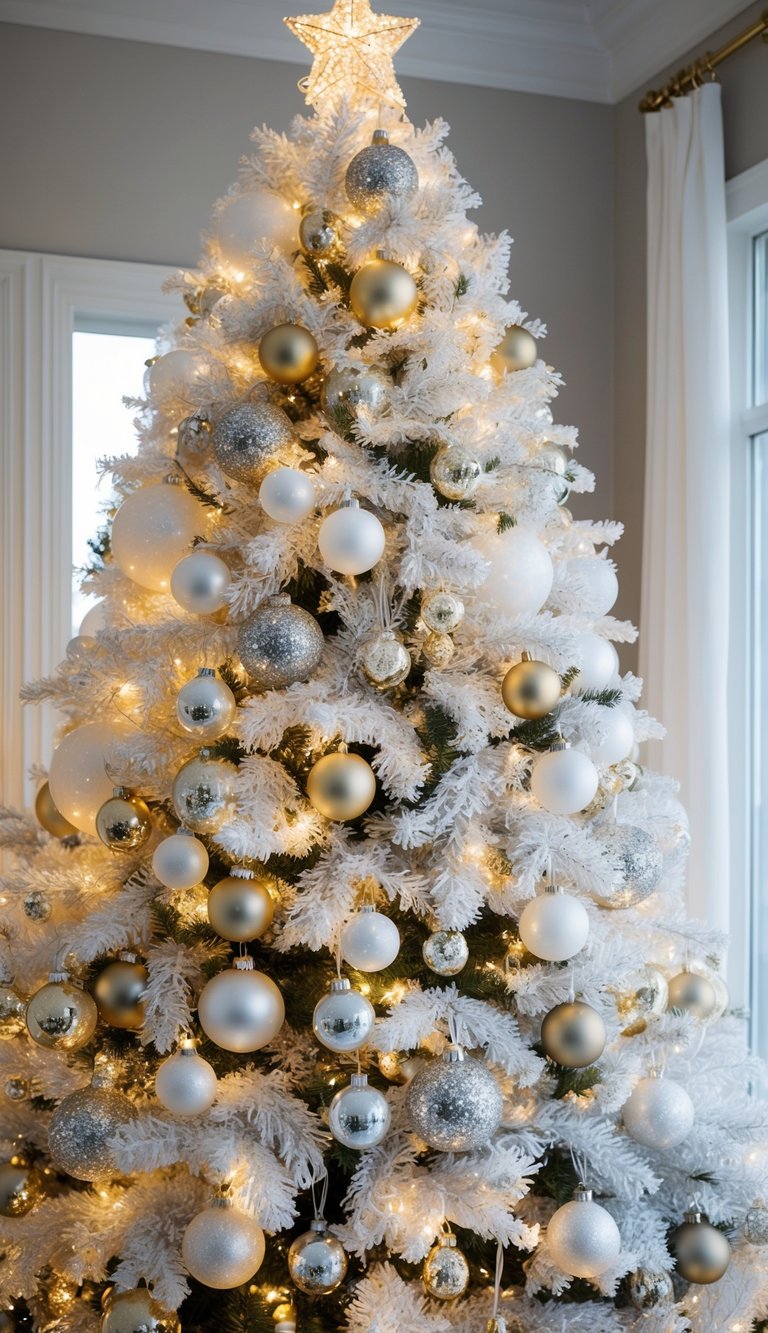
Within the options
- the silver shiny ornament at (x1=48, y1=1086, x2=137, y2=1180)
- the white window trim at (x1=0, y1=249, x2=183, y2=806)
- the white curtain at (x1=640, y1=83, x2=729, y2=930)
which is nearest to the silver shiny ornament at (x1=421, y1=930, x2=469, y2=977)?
the silver shiny ornament at (x1=48, y1=1086, x2=137, y2=1180)

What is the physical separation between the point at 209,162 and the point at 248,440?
166 centimetres

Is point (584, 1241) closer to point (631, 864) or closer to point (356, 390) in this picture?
point (631, 864)

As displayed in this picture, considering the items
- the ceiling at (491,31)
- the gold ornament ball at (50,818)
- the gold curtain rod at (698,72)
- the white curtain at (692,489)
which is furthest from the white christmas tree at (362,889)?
the ceiling at (491,31)

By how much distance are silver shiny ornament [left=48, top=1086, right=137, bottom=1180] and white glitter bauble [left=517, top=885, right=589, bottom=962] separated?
466 millimetres

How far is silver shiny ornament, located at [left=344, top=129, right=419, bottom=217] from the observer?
1417 mm

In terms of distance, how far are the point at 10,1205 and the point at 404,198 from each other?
1.26 meters

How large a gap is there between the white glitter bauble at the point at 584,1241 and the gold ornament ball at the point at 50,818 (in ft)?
2.93

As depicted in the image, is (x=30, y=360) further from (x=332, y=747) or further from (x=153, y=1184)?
(x=153, y=1184)

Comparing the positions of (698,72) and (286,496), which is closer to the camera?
(286,496)

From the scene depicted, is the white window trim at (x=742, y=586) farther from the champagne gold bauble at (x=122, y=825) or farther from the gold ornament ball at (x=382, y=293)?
the champagne gold bauble at (x=122, y=825)

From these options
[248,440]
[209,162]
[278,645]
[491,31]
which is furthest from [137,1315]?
[491,31]

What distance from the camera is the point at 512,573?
1421mm

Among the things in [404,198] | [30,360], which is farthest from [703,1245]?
[30,360]

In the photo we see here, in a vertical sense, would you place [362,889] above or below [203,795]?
below
